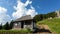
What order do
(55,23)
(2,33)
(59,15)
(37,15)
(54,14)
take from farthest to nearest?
(37,15), (54,14), (59,15), (55,23), (2,33)

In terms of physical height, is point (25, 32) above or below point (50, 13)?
below

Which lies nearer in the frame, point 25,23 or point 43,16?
point 25,23

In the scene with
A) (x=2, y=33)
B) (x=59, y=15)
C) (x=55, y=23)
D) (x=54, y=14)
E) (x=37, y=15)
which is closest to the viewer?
(x=2, y=33)

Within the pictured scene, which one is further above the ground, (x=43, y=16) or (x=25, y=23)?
(x=43, y=16)

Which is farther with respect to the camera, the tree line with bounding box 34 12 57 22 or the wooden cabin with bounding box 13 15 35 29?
the tree line with bounding box 34 12 57 22

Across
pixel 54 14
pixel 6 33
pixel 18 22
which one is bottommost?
pixel 6 33

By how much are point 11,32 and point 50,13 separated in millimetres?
39385

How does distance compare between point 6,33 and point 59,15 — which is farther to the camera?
point 59,15

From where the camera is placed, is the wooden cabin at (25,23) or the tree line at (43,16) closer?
the wooden cabin at (25,23)

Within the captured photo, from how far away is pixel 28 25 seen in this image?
4756cm

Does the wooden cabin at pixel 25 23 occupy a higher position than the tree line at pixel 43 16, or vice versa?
the tree line at pixel 43 16

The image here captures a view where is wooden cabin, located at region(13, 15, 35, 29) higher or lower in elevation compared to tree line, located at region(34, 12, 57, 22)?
lower

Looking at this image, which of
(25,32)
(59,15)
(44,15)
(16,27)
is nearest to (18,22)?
(16,27)

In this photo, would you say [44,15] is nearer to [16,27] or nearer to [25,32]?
[16,27]
